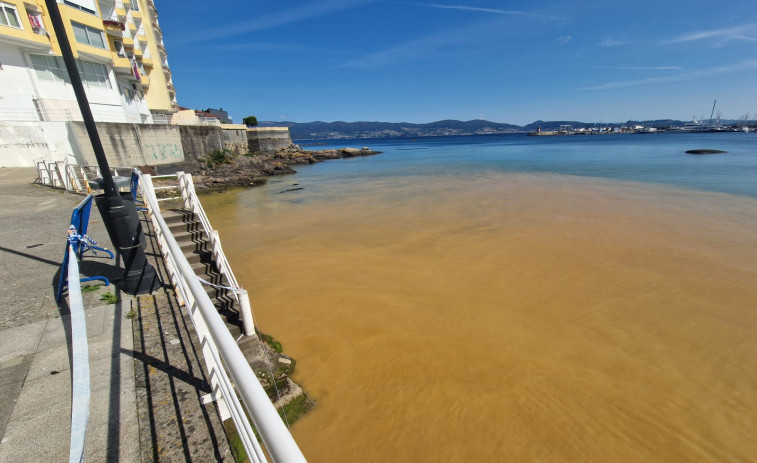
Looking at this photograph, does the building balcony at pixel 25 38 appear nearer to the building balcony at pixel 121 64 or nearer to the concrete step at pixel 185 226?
the building balcony at pixel 121 64

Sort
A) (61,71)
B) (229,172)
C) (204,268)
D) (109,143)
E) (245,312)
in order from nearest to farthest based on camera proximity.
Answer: (245,312) < (204,268) < (109,143) < (61,71) < (229,172)

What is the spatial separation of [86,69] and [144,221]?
30391 mm

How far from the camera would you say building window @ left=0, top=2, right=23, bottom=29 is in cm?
2162

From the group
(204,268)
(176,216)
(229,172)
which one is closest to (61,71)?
(229,172)

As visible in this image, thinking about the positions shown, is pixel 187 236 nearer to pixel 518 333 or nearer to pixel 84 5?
pixel 518 333

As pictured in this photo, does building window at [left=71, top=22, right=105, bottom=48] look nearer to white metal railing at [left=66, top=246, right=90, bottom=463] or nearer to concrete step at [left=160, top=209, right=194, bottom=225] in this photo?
concrete step at [left=160, top=209, right=194, bottom=225]

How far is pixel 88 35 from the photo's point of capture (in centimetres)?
2753

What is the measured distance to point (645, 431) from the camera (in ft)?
14.3

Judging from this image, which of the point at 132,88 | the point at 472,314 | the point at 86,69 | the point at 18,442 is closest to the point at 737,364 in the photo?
the point at 472,314

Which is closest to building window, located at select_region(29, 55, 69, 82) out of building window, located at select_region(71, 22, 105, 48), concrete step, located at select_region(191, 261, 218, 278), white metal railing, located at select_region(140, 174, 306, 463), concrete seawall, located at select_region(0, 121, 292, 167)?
building window, located at select_region(71, 22, 105, 48)

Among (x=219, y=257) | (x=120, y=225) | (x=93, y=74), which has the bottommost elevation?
(x=219, y=257)

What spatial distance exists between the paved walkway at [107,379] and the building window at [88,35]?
33.1 m

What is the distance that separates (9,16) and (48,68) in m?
3.52

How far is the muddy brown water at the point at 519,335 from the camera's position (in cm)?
432
